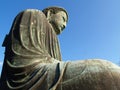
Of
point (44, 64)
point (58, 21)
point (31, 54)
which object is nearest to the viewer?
point (44, 64)

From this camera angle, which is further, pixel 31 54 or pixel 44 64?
pixel 31 54

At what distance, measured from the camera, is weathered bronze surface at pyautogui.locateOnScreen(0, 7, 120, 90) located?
5.77 meters

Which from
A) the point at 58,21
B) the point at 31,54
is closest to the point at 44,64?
the point at 31,54

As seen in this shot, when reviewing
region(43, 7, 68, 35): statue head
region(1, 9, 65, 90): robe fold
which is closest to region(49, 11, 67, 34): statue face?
region(43, 7, 68, 35): statue head

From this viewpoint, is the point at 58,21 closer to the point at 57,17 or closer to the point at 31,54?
the point at 57,17

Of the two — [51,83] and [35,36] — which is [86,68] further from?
[35,36]

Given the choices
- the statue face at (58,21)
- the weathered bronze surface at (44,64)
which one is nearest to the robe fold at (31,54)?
the weathered bronze surface at (44,64)

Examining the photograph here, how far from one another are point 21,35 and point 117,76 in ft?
6.79

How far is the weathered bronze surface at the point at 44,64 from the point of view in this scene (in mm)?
5766

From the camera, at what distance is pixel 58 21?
25.9ft

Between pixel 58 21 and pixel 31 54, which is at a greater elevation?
pixel 58 21

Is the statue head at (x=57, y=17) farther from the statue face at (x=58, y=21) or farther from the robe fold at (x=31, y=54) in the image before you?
the robe fold at (x=31, y=54)

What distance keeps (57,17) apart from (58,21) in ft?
0.36

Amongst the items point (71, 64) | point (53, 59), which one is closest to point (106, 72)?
point (71, 64)
